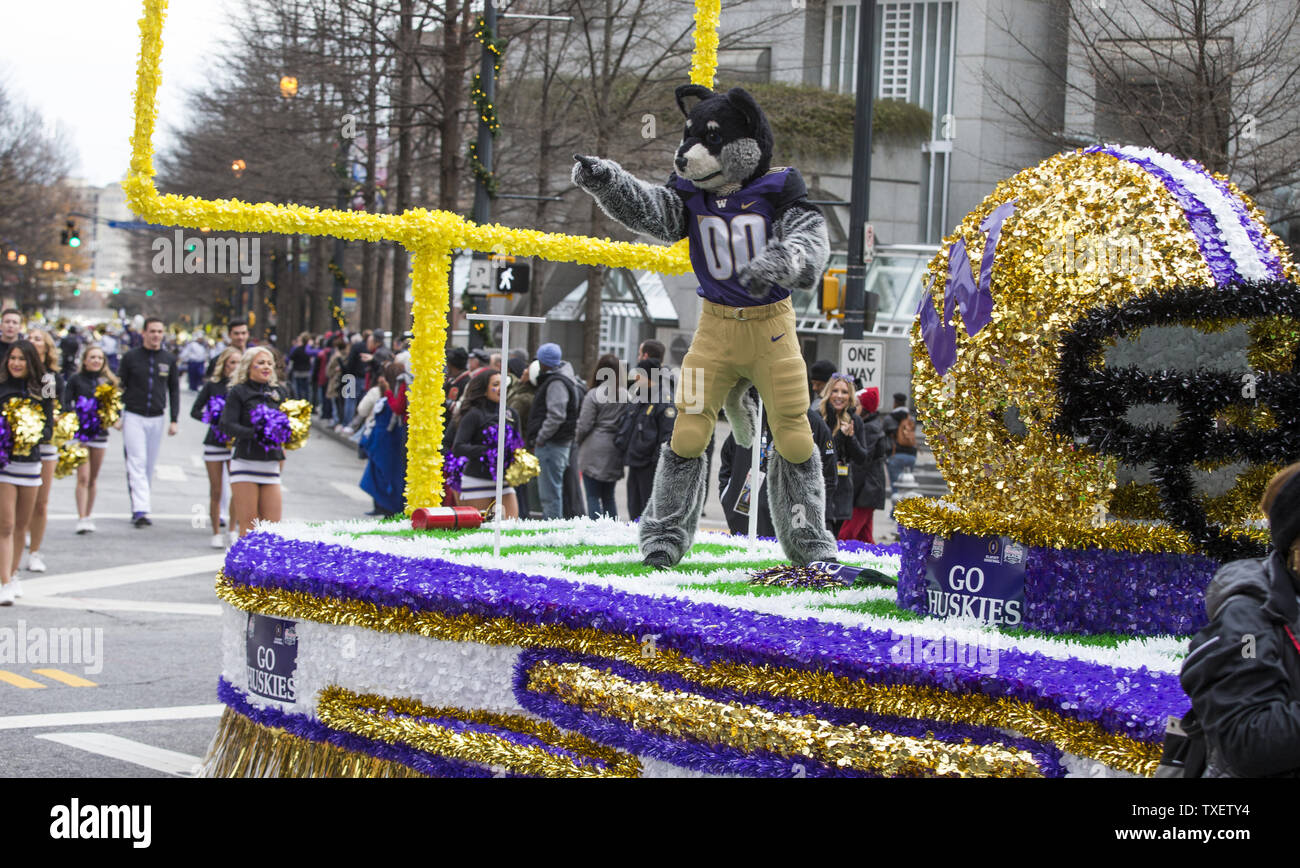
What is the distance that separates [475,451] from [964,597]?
19.9 ft

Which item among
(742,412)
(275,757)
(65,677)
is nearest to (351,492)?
(65,677)

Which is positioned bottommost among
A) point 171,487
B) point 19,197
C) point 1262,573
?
point 171,487

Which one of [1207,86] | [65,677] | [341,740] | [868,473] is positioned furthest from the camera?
[1207,86]

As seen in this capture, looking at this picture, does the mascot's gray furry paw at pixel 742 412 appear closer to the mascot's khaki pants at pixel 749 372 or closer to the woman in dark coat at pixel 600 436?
the mascot's khaki pants at pixel 749 372

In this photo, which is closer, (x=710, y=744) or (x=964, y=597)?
(x=710, y=744)

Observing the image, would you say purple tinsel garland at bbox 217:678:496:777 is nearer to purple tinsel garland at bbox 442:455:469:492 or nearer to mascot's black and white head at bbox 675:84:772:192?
mascot's black and white head at bbox 675:84:772:192

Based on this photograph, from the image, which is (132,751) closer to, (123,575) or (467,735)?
(467,735)

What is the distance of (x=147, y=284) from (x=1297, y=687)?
96.7 meters

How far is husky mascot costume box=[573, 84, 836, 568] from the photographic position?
6.10 metres

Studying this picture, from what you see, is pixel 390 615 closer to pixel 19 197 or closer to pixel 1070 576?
pixel 1070 576

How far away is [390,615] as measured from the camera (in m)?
5.58

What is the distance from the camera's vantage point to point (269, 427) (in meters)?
11.0

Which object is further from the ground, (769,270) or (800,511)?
(769,270)
